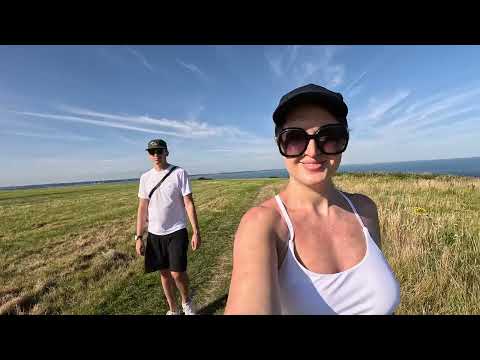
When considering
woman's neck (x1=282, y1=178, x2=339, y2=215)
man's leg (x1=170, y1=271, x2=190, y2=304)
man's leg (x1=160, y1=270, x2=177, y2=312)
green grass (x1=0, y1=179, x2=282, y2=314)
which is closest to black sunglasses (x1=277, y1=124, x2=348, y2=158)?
woman's neck (x1=282, y1=178, x2=339, y2=215)

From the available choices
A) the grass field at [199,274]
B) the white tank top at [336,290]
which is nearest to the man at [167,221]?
the grass field at [199,274]

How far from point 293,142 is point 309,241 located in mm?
562

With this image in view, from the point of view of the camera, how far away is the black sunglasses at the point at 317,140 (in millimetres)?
1493

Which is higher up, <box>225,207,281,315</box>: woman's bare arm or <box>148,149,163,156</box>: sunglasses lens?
<box>148,149,163,156</box>: sunglasses lens

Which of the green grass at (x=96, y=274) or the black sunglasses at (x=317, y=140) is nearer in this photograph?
the black sunglasses at (x=317, y=140)

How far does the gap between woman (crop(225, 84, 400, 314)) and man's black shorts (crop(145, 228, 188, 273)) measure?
3.12 meters

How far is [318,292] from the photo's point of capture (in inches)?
50.3

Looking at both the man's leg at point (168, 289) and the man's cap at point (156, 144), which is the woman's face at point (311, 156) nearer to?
the man's cap at point (156, 144)

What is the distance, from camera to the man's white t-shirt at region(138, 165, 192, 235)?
14.3 feet

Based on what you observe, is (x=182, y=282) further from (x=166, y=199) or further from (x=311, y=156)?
(x=311, y=156)

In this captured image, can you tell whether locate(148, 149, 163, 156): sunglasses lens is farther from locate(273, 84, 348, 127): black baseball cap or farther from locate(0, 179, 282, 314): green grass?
locate(273, 84, 348, 127): black baseball cap
